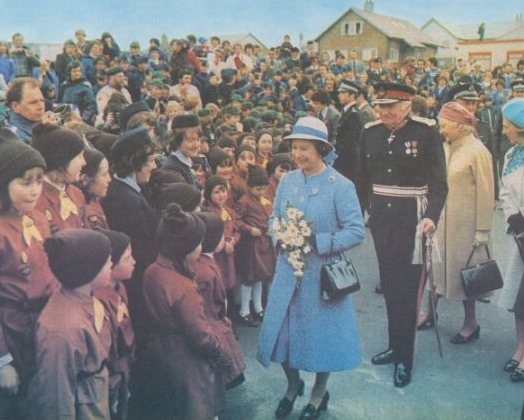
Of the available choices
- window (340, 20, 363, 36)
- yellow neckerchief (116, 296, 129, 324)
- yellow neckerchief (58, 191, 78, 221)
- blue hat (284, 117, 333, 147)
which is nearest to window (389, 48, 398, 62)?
window (340, 20, 363, 36)

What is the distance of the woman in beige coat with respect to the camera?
4.91 metres

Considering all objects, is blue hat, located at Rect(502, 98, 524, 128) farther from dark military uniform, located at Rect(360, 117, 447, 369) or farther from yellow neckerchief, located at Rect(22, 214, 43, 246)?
yellow neckerchief, located at Rect(22, 214, 43, 246)

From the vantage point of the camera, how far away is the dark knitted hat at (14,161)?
277 cm

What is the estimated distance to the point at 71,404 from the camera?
8.39ft

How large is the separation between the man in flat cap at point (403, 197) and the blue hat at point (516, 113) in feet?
1.73

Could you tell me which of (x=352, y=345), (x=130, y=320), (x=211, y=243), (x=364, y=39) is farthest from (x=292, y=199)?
(x=364, y=39)

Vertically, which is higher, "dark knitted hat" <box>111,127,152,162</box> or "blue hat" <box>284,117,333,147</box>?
"blue hat" <box>284,117,333,147</box>

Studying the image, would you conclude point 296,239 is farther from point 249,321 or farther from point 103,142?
point 249,321

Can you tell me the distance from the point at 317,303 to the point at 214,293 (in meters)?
0.63

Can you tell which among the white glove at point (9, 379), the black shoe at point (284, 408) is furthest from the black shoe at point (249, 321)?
the white glove at point (9, 379)

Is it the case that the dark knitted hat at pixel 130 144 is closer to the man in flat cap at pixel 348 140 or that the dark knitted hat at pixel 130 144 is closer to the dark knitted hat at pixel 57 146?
the dark knitted hat at pixel 57 146

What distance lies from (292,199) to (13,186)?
166cm

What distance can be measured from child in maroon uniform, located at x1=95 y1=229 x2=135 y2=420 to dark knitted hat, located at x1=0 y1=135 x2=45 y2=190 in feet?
1.57

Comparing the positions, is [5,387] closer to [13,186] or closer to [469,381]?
[13,186]
